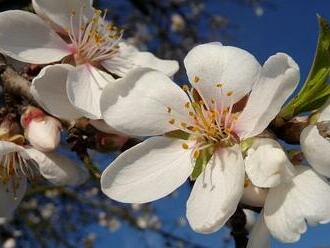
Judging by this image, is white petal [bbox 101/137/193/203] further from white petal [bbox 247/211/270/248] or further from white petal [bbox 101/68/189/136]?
white petal [bbox 247/211/270/248]

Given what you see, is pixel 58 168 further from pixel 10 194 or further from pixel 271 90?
pixel 271 90

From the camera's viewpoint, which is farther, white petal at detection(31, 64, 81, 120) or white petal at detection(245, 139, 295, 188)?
white petal at detection(31, 64, 81, 120)

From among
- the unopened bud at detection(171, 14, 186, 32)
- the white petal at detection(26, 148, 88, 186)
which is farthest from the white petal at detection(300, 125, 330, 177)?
the unopened bud at detection(171, 14, 186, 32)

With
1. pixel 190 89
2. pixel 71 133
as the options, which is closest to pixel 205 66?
pixel 190 89

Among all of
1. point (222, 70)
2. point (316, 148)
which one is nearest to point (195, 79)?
point (222, 70)

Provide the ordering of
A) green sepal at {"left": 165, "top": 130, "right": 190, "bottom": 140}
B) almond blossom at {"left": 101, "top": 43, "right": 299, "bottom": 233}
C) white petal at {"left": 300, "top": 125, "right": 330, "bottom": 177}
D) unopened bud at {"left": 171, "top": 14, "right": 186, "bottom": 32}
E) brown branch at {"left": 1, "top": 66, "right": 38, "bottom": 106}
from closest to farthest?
white petal at {"left": 300, "top": 125, "right": 330, "bottom": 177} → almond blossom at {"left": 101, "top": 43, "right": 299, "bottom": 233} → green sepal at {"left": 165, "top": 130, "right": 190, "bottom": 140} → brown branch at {"left": 1, "top": 66, "right": 38, "bottom": 106} → unopened bud at {"left": 171, "top": 14, "right": 186, "bottom": 32}
